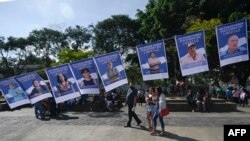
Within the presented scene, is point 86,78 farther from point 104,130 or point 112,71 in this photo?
point 104,130

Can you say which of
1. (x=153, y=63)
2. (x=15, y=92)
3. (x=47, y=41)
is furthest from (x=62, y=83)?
(x=47, y=41)

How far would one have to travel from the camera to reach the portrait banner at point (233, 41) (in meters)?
13.6

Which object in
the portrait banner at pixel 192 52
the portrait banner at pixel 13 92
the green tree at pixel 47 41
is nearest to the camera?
the portrait banner at pixel 192 52

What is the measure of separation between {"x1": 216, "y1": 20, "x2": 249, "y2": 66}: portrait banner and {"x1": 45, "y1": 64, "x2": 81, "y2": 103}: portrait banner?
6.26m

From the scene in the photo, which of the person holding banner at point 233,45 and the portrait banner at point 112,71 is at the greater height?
the person holding banner at point 233,45

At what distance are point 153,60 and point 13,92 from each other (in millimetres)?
5948

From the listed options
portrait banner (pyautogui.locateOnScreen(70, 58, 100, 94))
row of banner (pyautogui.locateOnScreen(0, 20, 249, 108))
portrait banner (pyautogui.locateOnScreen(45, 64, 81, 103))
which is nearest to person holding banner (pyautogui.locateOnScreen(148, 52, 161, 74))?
row of banner (pyautogui.locateOnScreen(0, 20, 249, 108))

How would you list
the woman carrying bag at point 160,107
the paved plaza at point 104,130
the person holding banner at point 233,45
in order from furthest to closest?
the person holding banner at point 233,45
the paved plaza at point 104,130
the woman carrying bag at point 160,107

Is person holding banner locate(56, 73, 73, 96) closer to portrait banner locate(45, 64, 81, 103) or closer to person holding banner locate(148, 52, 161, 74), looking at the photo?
portrait banner locate(45, 64, 81, 103)

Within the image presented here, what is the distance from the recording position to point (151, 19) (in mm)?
46875

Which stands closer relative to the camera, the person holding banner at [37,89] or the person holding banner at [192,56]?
the person holding banner at [192,56]

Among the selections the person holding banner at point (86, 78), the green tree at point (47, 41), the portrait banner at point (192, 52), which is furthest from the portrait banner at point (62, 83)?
the green tree at point (47, 41)

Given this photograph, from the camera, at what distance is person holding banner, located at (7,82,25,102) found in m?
15.6

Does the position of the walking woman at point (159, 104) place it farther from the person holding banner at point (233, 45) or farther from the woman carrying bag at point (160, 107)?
the person holding banner at point (233, 45)
